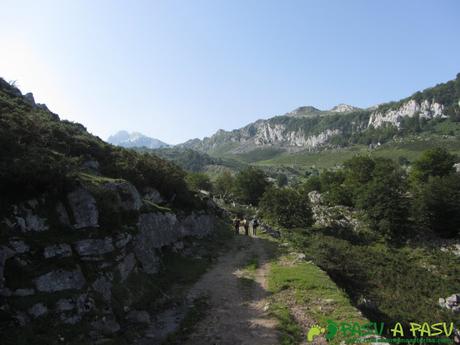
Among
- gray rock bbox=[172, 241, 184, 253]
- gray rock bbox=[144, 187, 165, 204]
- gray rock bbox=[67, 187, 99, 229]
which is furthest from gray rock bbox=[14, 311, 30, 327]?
gray rock bbox=[144, 187, 165, 204]

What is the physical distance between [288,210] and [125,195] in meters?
40.0

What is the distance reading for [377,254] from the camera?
48938mm

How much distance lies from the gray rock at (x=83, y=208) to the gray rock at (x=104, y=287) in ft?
9.62

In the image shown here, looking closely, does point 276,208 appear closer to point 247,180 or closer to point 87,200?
point 247,180

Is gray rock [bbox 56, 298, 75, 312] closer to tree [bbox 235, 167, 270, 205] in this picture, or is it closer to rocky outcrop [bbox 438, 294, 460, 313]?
rocky outcrop [bbox 438, 294, 460, 313]

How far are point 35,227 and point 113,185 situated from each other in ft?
22.1

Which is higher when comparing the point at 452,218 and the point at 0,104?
the point at 0,104

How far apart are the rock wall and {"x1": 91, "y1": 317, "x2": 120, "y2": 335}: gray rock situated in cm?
4

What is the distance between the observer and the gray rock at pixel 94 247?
1612cm

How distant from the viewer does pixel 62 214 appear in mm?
16781

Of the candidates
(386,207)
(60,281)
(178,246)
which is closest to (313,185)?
(386,207)

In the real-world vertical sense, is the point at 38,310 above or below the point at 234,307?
above

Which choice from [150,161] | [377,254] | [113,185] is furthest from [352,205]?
[113,185]

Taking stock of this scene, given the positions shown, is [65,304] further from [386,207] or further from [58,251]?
[386,207]
